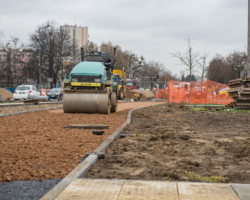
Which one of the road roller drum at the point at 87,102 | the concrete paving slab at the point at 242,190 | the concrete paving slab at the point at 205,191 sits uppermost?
the road roller drum at the point at 87,102

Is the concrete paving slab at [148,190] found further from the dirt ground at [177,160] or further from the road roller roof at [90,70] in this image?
the road roller roof at [90,70]

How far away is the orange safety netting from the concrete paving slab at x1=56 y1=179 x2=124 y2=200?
81.8 ft

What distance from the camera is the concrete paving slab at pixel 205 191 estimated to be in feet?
11.8

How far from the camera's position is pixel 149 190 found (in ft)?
12.6

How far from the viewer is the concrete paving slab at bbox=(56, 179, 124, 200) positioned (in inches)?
142

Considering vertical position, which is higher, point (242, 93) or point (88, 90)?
point (88, 90)

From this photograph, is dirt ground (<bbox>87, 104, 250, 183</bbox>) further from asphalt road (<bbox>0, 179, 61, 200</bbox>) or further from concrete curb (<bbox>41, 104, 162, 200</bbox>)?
asphalt road (<bbox>0, 179, 61, 200</bbox>)

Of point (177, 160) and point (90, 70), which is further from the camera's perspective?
point (90, 70)

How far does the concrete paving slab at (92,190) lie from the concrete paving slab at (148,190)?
0.09 meters

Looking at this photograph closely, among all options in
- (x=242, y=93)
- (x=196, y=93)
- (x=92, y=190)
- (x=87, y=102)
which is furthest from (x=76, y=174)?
(x=196, y=93)

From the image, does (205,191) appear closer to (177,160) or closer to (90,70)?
(177,160)

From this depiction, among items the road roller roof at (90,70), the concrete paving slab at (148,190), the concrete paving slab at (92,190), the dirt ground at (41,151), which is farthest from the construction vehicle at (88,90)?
the concrete paving slab at (148,190)

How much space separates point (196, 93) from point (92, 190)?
84.8 feet

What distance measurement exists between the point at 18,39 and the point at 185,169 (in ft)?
171
